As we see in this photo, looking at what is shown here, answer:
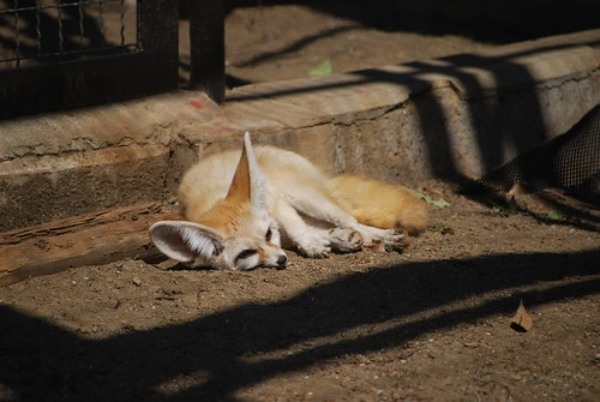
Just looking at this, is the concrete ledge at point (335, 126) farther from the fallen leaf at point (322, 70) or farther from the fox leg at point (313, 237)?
the fallen leaf at point (322, 70)

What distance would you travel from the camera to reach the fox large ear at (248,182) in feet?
15.3

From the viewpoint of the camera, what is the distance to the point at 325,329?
3910 millimetres

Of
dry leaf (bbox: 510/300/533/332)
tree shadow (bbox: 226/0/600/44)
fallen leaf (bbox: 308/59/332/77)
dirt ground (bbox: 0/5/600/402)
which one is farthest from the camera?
tree shadow (bbox: 226/0/600/44)

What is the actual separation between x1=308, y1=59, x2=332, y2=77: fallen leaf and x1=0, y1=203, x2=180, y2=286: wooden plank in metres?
2.83

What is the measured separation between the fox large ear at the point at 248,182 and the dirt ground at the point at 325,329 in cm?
37

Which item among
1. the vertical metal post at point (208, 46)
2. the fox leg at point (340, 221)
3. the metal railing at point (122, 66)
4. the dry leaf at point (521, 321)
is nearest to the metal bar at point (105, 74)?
the metal railing at point (122, 66)

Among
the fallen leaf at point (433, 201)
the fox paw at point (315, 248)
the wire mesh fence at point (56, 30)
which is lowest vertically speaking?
the fallen leaf at point (433, 201)

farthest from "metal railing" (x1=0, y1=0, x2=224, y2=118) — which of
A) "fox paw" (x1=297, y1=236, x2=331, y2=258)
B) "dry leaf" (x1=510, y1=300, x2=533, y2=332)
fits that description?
"dry leaf" (x1=510, y1=300, x2=533, y2=332)

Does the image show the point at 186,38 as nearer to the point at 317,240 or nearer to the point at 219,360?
the point at 317,240

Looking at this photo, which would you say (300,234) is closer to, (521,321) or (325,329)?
(325,329)

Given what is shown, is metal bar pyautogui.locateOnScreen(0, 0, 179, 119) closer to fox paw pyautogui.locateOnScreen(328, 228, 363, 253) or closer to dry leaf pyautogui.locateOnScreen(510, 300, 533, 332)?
fox paw pyautogui.locateOnScreen(328, 228, 363, 253)

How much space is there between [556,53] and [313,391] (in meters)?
4.39

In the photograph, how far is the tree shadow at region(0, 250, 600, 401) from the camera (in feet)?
11.3

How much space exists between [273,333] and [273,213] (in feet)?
4.14
